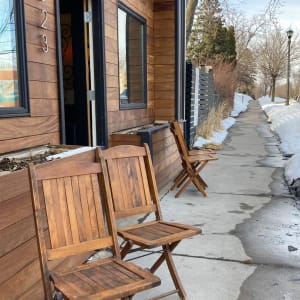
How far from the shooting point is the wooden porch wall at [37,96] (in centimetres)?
252

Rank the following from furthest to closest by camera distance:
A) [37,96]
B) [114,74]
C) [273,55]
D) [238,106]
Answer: [273,55] < [238,106] < [114,74] < [37,96]

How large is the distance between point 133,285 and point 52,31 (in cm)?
206

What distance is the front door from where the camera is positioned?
385cm

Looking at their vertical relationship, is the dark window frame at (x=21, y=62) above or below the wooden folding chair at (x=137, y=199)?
above

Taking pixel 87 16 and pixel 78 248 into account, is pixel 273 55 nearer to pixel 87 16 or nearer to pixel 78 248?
pixel 87 16

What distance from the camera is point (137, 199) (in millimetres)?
2443


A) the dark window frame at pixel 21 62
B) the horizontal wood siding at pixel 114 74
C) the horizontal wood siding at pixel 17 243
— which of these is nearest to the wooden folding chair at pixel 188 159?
the horizontal wood siding at pixel 114 74

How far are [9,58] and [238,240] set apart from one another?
226cm

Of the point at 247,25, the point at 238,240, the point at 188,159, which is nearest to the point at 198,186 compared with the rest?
the point at 188,159

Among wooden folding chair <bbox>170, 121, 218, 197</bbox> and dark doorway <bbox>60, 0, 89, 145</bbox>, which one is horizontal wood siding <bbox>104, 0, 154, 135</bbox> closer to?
dark doorway <bbox>60, 0, 89, 145</bbox>

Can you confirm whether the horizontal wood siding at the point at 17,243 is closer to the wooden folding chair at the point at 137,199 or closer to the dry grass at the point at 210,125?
the wooden folding chair at the point at 137,199

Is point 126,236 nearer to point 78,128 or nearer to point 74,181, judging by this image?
point 74,181

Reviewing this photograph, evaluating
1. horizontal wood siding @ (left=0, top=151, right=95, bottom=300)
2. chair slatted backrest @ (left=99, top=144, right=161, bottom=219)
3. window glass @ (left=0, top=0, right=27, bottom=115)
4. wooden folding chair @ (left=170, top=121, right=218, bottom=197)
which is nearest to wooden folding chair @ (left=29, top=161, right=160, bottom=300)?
horizontal wood siding @ (left=0, top=151, right=95, bottom=300)

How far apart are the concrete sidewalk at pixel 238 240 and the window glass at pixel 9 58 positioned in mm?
1340
